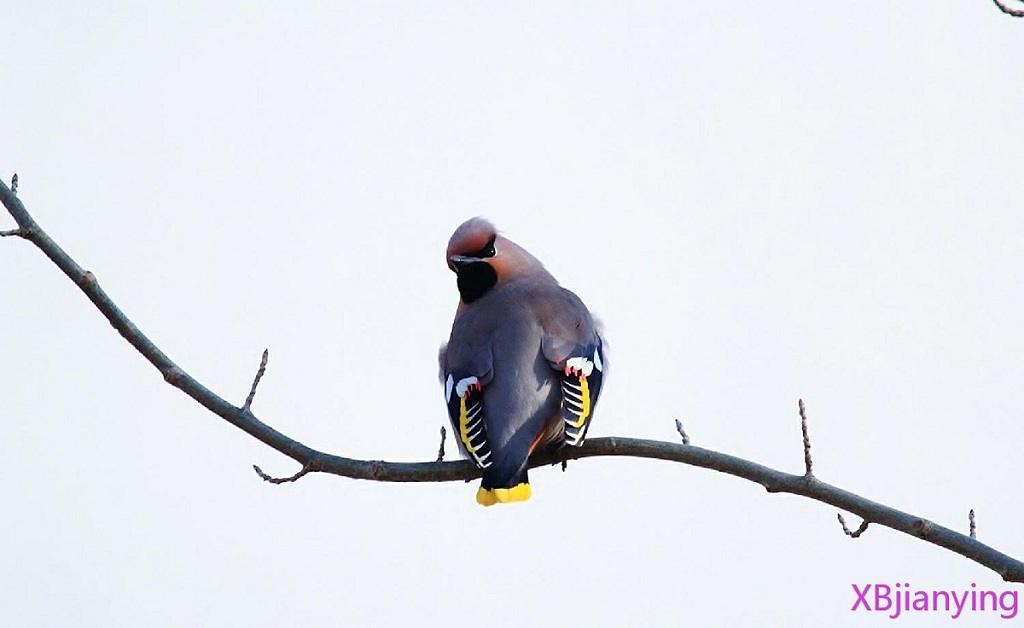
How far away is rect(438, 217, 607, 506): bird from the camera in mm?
4598

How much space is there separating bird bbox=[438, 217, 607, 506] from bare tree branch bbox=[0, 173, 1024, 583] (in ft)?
0.93

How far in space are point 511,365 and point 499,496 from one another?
1.75 feet

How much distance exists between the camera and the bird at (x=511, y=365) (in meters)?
4.60

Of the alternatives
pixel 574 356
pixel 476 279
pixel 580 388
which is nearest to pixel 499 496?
pixel 580 388

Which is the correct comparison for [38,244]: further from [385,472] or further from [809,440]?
[809,440]

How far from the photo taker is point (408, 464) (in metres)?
4.29

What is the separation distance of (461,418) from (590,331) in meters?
0.62

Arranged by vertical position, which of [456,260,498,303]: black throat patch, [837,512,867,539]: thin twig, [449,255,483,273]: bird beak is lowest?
[837,512,867,539]: thin twig

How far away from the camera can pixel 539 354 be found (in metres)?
4.91

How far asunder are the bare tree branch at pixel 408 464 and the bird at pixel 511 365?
284 millimetres

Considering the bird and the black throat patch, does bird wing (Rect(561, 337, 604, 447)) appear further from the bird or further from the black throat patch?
the black throat patch

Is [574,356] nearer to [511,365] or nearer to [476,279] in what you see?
[511,365]

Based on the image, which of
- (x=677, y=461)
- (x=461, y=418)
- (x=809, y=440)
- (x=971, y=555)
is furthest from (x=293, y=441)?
(x=971, y=555)

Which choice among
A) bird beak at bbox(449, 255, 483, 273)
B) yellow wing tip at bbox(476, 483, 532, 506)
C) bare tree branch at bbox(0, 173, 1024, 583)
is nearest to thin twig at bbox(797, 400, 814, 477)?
bare tree branch at bbox(0, 173, 1024, 583)
